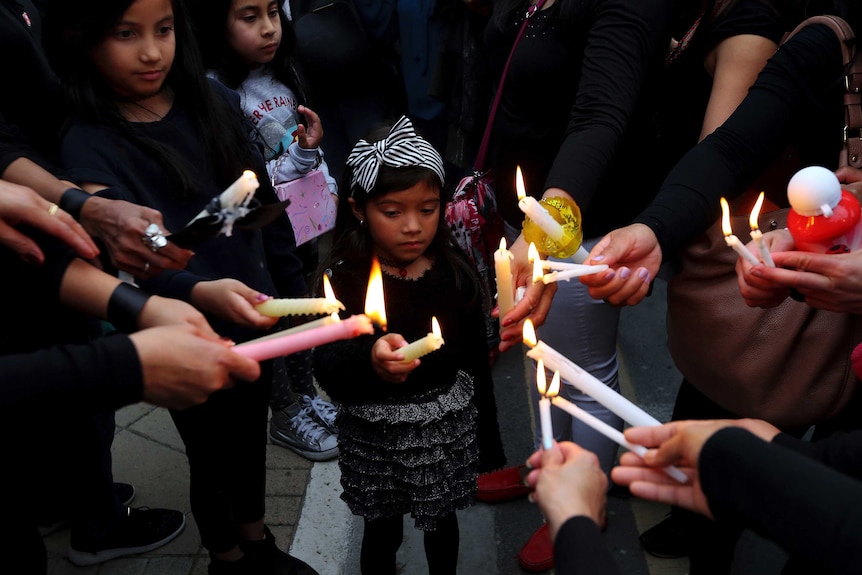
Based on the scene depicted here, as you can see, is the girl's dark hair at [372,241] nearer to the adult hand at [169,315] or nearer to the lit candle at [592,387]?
the adult hand at [169,315]

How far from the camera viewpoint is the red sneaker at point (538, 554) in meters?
2.97

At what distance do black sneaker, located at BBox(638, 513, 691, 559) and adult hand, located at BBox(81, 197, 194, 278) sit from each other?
2.21m

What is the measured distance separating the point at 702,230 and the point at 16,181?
6.87ft

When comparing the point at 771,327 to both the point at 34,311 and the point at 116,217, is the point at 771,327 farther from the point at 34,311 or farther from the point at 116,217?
the point at 34,311

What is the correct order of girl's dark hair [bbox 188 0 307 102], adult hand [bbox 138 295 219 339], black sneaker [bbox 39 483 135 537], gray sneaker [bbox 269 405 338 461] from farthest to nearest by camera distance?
gray sneaker [bbox 269 405 338 461] < girl's dark hair [bbox 188 0 307 102] < black sneaker [bbox 39 483 135 537] < adult hand [bbox 138 295 219 339]

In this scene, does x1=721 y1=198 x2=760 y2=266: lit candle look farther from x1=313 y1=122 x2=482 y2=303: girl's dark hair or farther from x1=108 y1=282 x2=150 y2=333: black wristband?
x1=108 y1=282 x2=150 y2=333: black wristband

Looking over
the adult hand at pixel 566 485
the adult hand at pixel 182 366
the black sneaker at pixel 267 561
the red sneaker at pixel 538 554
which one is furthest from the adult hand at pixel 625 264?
the black sneaker at pixel 267 561

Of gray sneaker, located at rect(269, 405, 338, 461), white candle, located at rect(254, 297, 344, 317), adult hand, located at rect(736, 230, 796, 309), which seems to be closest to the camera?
white candle, located at rect(254, 297, 344, 317)

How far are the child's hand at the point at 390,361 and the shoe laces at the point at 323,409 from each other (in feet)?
5.66

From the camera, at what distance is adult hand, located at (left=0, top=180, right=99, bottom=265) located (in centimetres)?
176

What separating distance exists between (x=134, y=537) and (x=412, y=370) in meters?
1.62

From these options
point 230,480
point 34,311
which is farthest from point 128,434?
point 34,311

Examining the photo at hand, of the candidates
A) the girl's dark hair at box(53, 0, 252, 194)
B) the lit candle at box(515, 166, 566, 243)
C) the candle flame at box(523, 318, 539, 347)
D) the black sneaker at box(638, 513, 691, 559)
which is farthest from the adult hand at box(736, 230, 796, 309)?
the girl's dark hair at box(53, 0, 252, 194)

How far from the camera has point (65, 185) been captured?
2133mm
